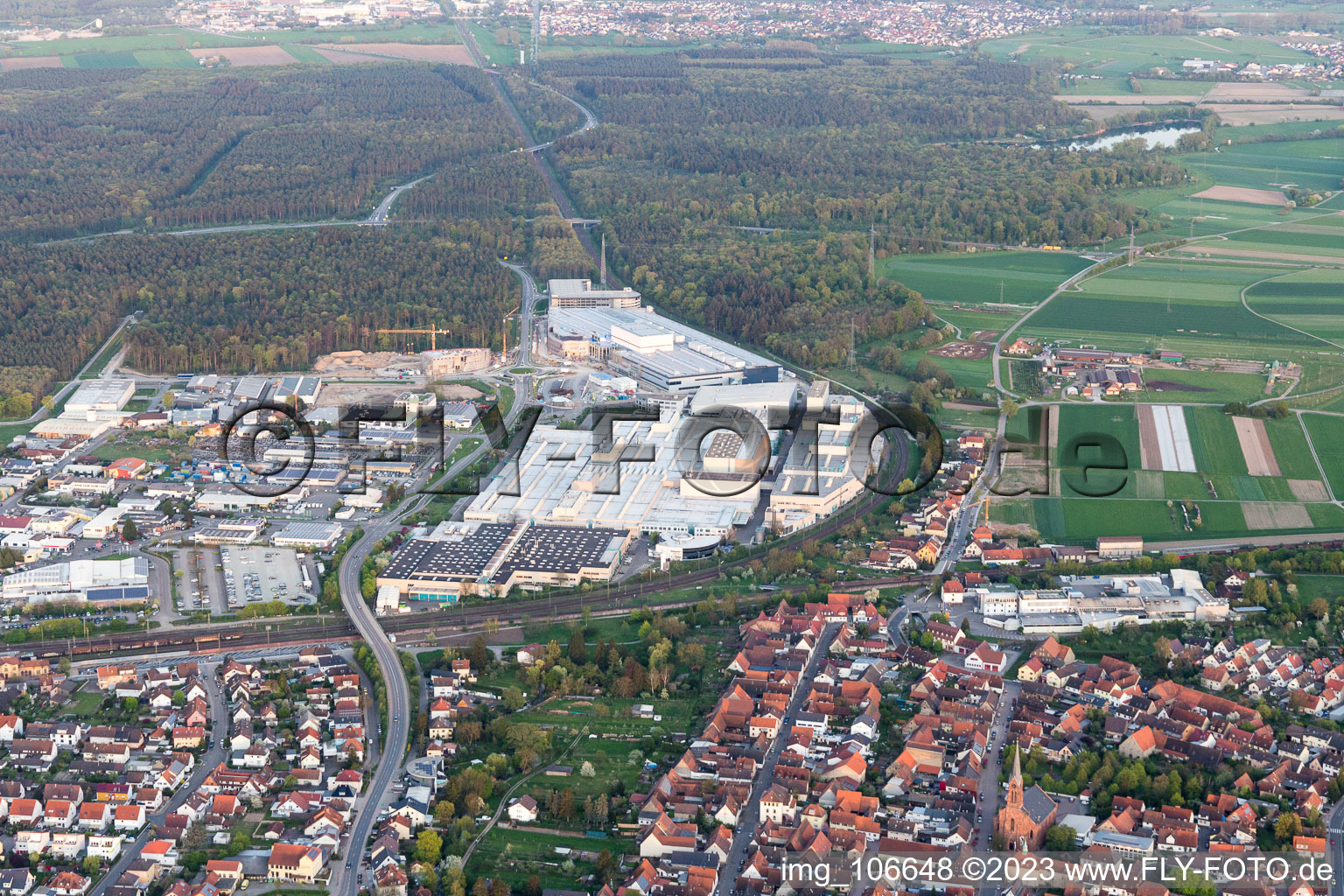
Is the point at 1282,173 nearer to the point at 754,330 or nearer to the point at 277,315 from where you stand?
the point at 754,330

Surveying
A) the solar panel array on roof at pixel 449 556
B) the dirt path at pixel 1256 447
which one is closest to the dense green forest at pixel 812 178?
the dirt path at pixel 1256 447

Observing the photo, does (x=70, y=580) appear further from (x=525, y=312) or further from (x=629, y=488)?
(x=525, y=312)

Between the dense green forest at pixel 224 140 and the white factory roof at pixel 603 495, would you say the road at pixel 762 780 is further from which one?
the dense green forest at pixel 224 140

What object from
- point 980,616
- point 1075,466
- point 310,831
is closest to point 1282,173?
point 1075,466

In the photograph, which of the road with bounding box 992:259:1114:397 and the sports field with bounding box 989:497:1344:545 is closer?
the sports field with bounding box 989:497:1344:545

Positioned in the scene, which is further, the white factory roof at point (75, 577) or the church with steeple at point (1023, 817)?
the white factory roof at point (75, 577)

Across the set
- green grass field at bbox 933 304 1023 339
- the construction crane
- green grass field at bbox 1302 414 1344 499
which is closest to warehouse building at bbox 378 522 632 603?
the construction crane

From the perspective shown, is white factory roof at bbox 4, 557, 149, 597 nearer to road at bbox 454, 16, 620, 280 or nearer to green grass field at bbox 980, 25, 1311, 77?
road at bbox 454, 16, 620, 280

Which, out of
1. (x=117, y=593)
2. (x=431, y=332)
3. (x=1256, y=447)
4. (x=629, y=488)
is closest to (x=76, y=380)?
(x=431, y=332)
